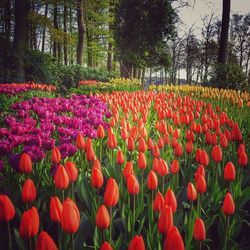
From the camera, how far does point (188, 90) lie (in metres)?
10.6

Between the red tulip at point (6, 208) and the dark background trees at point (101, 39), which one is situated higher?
the dark background trees at point (101, 39)

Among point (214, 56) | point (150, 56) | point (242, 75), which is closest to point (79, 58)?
point (150, 56)

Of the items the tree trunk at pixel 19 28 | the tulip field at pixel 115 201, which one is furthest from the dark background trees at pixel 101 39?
the tulip field at pixel 115 201

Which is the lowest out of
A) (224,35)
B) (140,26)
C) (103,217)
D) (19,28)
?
(103,217)

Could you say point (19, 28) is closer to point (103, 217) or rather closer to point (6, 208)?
point (6, 208)

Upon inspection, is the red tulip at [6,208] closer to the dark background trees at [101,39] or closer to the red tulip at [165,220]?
the red tulip at [165,220]

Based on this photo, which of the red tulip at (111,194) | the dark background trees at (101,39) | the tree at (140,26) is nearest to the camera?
the red tulip at (111,194)

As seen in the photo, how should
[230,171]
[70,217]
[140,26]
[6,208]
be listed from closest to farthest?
1. [70,217]
2. [6,208]
3. [230,171]
4. [140,26]

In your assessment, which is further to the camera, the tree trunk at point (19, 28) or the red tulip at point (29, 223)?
the tree trunk at point (19, 28)

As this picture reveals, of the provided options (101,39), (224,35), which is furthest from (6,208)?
(101,39)

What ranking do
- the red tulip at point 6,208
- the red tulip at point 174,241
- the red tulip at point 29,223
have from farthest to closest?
the red tulip at point 6,208 < the red tulip at point 29,223 < the red tulip at point 174,241

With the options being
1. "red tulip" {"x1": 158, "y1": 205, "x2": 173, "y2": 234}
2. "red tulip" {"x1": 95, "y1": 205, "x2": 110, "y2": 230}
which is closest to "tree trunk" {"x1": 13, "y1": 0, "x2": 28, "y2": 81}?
"red tulip" {"x1": 95, "y1": 205, "x2": 110, "y2": 230}

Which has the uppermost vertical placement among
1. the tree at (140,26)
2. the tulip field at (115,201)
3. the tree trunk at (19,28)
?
the tree at (140,26)

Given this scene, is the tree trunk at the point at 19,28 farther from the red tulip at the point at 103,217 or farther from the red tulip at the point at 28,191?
the red tulip at the point at 103,217
